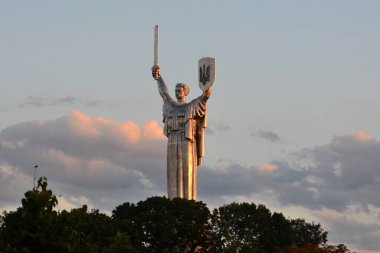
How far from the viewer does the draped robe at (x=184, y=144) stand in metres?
81.8

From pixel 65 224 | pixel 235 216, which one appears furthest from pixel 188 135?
pixel 65 224

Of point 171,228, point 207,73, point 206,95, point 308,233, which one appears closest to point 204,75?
point 207,73

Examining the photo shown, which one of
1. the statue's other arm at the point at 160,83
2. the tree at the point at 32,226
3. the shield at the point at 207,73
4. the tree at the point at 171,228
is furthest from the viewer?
the statue's other arm at the point at 160,83

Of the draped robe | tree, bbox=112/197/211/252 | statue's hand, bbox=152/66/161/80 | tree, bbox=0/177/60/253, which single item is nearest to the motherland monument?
the draped robe

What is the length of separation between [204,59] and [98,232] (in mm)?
15185

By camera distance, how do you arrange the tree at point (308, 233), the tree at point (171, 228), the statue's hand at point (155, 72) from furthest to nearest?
the tree at point (308, 233) < the statue's hand at point (155, 72) < the tree at point (171, 228)

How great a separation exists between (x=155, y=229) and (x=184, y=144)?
26.6 ft

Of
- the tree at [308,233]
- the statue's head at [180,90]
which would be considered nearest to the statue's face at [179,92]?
the statue's head at [180,90]

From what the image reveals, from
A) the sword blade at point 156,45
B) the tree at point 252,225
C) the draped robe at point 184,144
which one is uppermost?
the sword blade at point 156,45

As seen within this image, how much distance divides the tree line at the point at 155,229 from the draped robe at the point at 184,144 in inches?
97.9

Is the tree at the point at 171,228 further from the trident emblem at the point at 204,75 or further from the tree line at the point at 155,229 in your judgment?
the trident emblem at the point at 204,75

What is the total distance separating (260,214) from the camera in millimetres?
89188

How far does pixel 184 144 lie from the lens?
3233 inches

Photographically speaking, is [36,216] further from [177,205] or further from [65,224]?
[177,205]
